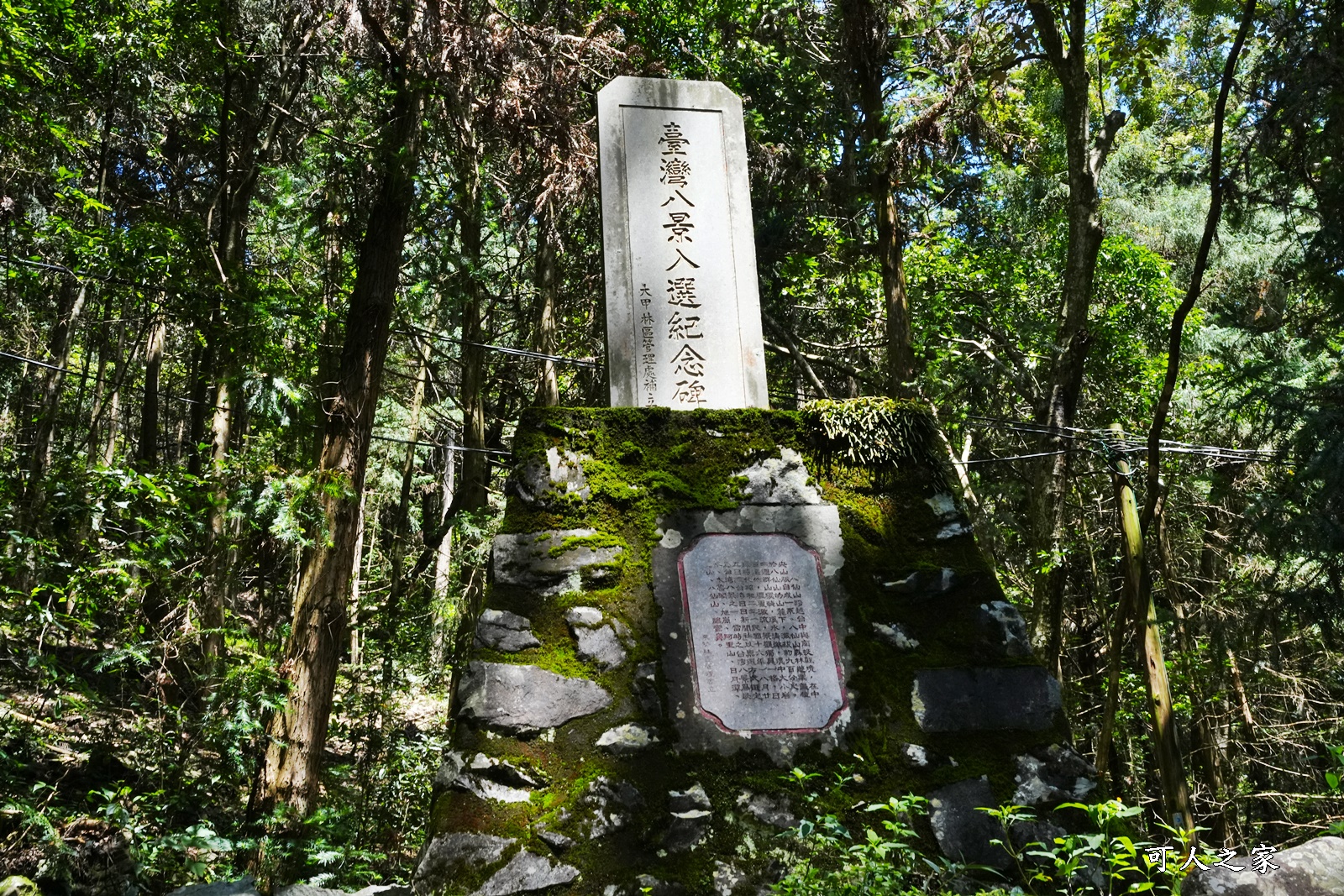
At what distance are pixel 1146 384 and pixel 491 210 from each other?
7401 mm

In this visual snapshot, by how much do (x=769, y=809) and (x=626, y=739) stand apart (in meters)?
0.55

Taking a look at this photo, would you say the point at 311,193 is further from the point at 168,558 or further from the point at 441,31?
the point at 168,558

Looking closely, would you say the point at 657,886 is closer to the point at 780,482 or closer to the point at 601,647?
the point at 601,647

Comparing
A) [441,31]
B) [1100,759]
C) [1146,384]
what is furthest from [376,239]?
[1146,384]

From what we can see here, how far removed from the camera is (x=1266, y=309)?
9.86 m

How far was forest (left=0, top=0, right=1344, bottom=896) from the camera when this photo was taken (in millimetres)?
5230

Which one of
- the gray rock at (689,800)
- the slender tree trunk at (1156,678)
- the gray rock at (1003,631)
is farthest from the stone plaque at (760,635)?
the slender tree trunk at (1156,678)

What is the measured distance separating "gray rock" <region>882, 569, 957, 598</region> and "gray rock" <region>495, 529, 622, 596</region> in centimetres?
115

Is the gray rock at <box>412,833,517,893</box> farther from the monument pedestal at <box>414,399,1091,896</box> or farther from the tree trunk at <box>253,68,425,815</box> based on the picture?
the tree trunk at <box>253,68,425,815</box>

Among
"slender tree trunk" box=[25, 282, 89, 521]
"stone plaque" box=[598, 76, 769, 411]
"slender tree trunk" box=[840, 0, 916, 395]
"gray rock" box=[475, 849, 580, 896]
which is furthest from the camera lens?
"slender tree trunk" box=[25, 282, 89, 521]

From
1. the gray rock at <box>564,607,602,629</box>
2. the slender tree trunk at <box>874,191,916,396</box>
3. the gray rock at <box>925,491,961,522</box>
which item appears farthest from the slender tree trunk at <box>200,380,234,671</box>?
the slender tree trunk at <box>874,191,916,396</box>

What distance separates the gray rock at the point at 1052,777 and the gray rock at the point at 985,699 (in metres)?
0.11

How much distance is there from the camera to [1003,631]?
3623 millimetres

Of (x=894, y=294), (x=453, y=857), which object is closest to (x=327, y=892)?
(x=453, y=857)
